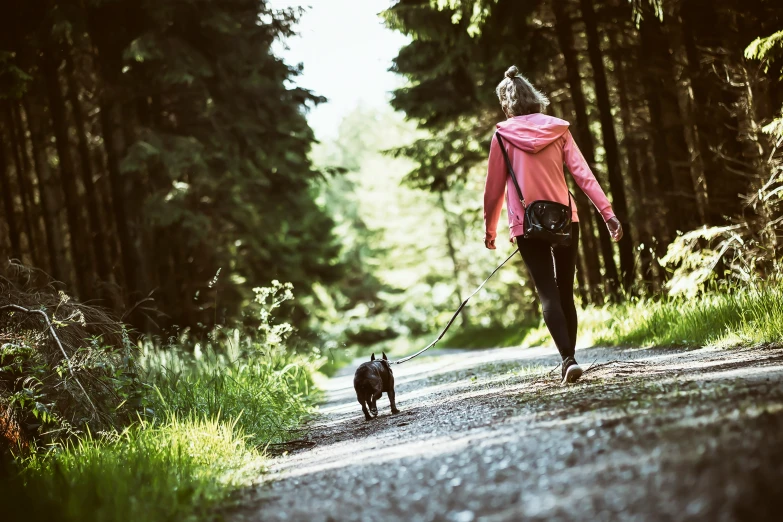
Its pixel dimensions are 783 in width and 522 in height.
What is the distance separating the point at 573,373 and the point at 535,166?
1575 millimetres

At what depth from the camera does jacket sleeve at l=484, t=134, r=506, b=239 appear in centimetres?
606

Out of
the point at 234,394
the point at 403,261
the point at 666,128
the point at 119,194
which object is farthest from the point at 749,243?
the point at 403,261

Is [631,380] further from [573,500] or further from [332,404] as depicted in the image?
[332,404]

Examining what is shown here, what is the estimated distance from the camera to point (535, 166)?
5.92 m

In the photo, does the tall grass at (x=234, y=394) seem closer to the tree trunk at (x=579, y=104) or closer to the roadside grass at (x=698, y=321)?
the roadside grass at (x=698, y=321)

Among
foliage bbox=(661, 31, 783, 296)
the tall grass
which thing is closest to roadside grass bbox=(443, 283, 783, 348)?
foliage bbox=(661, 31, 783, 296)

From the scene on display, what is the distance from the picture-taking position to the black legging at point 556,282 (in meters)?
5.78

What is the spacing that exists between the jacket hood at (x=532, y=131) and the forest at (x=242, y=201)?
2277mm

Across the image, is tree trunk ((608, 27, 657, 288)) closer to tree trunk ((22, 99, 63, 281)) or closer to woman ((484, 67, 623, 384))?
woman ((484, 67, 623, 384))

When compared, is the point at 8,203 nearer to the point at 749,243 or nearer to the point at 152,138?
the point at 152,138

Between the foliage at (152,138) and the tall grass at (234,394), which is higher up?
the foliage at (152,138)

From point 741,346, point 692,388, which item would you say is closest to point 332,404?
point 741,346

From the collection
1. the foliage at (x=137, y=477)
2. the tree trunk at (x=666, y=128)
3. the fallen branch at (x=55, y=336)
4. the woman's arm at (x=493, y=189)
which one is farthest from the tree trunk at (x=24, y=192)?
the woman's arm at (x=493, y=189)

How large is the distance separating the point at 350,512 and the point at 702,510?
132cm
